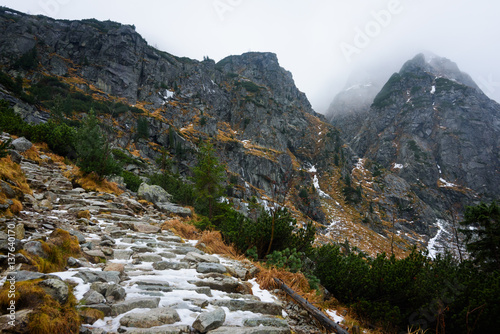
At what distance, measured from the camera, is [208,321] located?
7.64 feet

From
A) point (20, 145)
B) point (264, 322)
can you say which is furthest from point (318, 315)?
point (20, 145)

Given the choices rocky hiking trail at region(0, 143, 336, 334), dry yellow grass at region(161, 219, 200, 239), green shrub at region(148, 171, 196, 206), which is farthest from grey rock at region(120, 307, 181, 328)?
green shrub at region(148, 171, 196, 206)

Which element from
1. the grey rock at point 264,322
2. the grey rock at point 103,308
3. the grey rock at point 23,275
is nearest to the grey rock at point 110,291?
the grey rock at point 103,308

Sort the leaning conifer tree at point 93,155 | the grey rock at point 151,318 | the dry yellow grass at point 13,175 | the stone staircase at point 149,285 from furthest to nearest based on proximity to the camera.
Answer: the leaning conifer tree at point 93,155 < the dry yellow grass at point 13,175 < the stone staircase at point 149,285 < the grey rock at point 151,318

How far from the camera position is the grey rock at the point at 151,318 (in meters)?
2.17

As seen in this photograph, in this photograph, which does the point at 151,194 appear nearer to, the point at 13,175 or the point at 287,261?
the point at 13,175

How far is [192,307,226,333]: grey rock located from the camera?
2.27 metres

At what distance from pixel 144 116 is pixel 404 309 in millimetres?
62923

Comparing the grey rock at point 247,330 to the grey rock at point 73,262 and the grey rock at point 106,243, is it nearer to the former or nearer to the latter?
the grey rock at point 73,262

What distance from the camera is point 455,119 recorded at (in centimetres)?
11331

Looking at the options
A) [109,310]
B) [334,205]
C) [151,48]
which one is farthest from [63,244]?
[151,48]

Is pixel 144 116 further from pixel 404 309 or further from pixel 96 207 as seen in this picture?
pixel 404 309

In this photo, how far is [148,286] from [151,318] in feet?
2.98

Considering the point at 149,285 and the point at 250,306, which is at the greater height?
the point at 250,306
